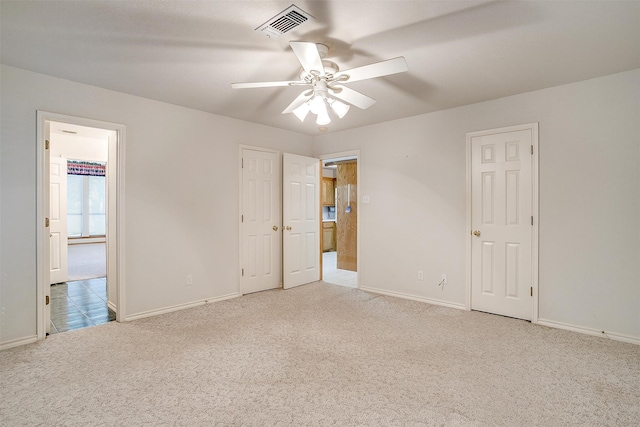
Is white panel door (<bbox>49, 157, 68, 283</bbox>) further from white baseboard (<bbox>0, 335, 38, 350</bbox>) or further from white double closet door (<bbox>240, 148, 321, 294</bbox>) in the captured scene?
white double closet door (<bbox>240, 148, 321, 294</bbox>)

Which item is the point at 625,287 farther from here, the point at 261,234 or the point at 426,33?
the point at 261,234

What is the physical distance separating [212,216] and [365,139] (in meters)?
2.40

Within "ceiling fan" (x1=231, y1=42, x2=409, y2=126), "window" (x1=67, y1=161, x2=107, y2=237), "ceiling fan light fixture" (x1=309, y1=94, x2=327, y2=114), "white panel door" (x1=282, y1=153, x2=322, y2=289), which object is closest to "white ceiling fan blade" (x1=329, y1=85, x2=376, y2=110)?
"ceiling fan" (x1=231, y1=42, x2=409, y2=126)

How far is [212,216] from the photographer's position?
4070 mm

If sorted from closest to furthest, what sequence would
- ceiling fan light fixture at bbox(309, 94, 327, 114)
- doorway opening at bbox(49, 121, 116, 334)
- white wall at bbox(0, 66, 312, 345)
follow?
1. ceiling fan light fixture at bbox(309, 94, 327, 114)
2. white wall at bbox(0, 66, 312, 345)
3. doorway opening at bbox(49, 121, 116, 334)

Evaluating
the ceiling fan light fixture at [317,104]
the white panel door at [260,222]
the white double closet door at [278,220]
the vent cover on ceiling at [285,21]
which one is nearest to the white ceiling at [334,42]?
the vent cover on ceiling at [285,21]

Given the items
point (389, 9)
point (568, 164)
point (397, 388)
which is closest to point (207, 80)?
point (389, 9)

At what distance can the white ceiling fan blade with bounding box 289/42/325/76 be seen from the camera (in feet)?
6.20

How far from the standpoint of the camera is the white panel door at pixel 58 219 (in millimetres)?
5090

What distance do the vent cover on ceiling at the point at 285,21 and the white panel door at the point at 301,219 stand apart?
2657 millimetres

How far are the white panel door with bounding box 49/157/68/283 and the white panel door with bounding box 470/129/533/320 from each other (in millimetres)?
6123

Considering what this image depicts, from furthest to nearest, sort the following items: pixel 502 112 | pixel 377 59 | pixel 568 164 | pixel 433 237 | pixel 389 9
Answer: pixel 433 237, pixel 502 112, pixel 568 164, pixel 377 59, pixel 389 9

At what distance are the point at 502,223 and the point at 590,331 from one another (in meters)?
1.25

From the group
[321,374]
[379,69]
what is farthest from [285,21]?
[321,374]
